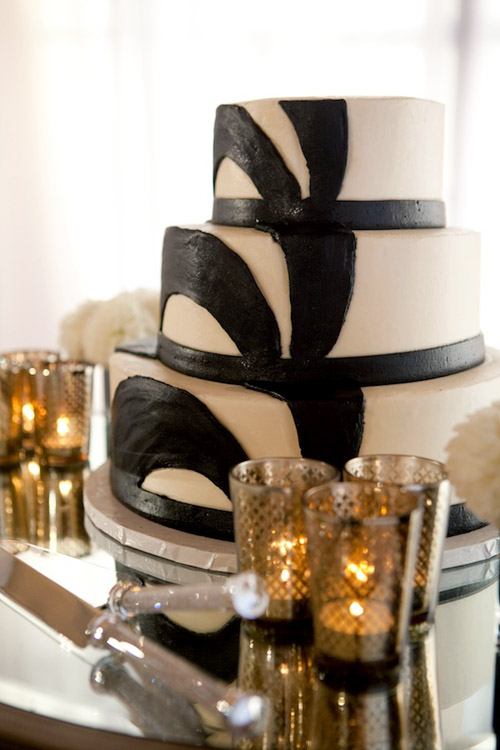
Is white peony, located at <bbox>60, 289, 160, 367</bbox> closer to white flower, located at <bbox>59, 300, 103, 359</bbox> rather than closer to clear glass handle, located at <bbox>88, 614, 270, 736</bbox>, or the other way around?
white flower, located at <bbox>59, 300, 103, 359</bbox>

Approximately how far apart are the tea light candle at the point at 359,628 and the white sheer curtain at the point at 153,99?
236 centimetres

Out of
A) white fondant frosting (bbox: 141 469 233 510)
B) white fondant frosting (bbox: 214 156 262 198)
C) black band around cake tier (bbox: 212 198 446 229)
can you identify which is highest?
white fondant frosting (bbox: 214 156 262 198)

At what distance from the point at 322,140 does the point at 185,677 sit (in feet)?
2.23

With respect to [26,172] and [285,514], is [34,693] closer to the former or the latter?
[285,514]

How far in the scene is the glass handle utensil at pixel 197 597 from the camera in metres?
0.86

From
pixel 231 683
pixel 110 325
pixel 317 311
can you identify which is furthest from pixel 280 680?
pixel 110 325

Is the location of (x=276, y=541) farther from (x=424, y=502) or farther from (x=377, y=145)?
(x=377, y=145)

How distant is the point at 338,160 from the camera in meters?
1.16

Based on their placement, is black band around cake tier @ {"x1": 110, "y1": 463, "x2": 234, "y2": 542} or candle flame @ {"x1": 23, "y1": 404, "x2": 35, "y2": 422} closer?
black band around cake tier @ {"x1": 110, "y1": 463, "x2": 234, "y2": 542}

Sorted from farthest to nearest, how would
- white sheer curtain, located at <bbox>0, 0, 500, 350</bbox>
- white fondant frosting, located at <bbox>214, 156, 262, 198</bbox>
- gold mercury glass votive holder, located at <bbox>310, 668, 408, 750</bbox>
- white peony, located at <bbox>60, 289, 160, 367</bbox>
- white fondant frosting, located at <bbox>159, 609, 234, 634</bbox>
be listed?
1. white sheer curtain, located at <bbox>0, 0, 500, 350</bbox>
2. white peony, located at <bbox>60, 289, 160, 367</bbox>
3. white fondant frosting, located at <bbox>214, 156, 262, 198</bbox>
4. white fondant frosting, located at <bbox>159, 609, 234, 634</bbox>
5. gold mercury glass votive holder, located at <bbox>310, 668, 408, 750</bbox>

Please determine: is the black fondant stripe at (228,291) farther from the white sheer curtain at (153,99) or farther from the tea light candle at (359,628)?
the white sheer curtain at (153,99)

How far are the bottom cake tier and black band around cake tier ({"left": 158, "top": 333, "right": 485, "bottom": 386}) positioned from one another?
0.04 feet

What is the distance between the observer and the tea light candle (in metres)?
0.78

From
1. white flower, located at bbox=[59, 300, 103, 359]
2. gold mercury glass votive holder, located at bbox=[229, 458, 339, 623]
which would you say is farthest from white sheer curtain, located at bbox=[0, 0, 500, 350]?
gold mercury glass votive holder, located at bbox=[229, 458, 339, 623]
